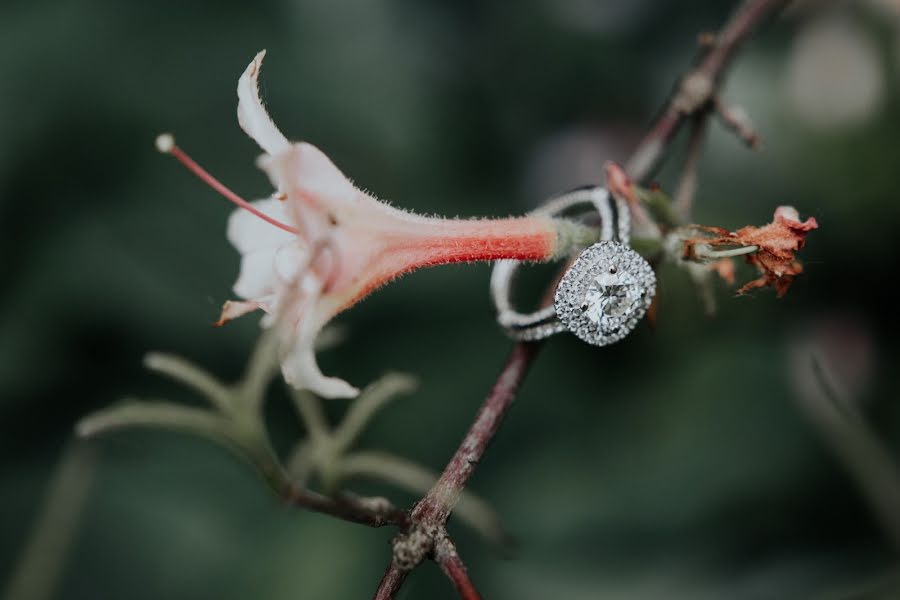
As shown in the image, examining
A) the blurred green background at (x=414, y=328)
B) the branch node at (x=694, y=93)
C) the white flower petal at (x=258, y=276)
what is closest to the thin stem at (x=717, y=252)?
the branch node at (x=694, y=93)

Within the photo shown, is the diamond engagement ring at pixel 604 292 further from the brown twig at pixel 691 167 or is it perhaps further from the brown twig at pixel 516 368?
the brown twig at pixel 691 167

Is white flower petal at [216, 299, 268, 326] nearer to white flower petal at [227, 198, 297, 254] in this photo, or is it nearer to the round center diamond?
white flower petal at [227, 198, 297, 254]

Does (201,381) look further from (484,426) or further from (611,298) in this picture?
(611,298)

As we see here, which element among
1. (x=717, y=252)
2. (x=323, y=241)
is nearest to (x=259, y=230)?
(x=323, y=241)

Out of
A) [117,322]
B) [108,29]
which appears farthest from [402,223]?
[108,29]

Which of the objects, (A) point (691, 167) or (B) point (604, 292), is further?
(A) point (691, 167)

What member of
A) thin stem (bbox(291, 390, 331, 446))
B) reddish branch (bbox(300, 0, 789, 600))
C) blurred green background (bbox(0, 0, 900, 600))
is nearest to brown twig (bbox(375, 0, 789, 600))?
reddish branch (bbox(300, 0, 789, 600))
